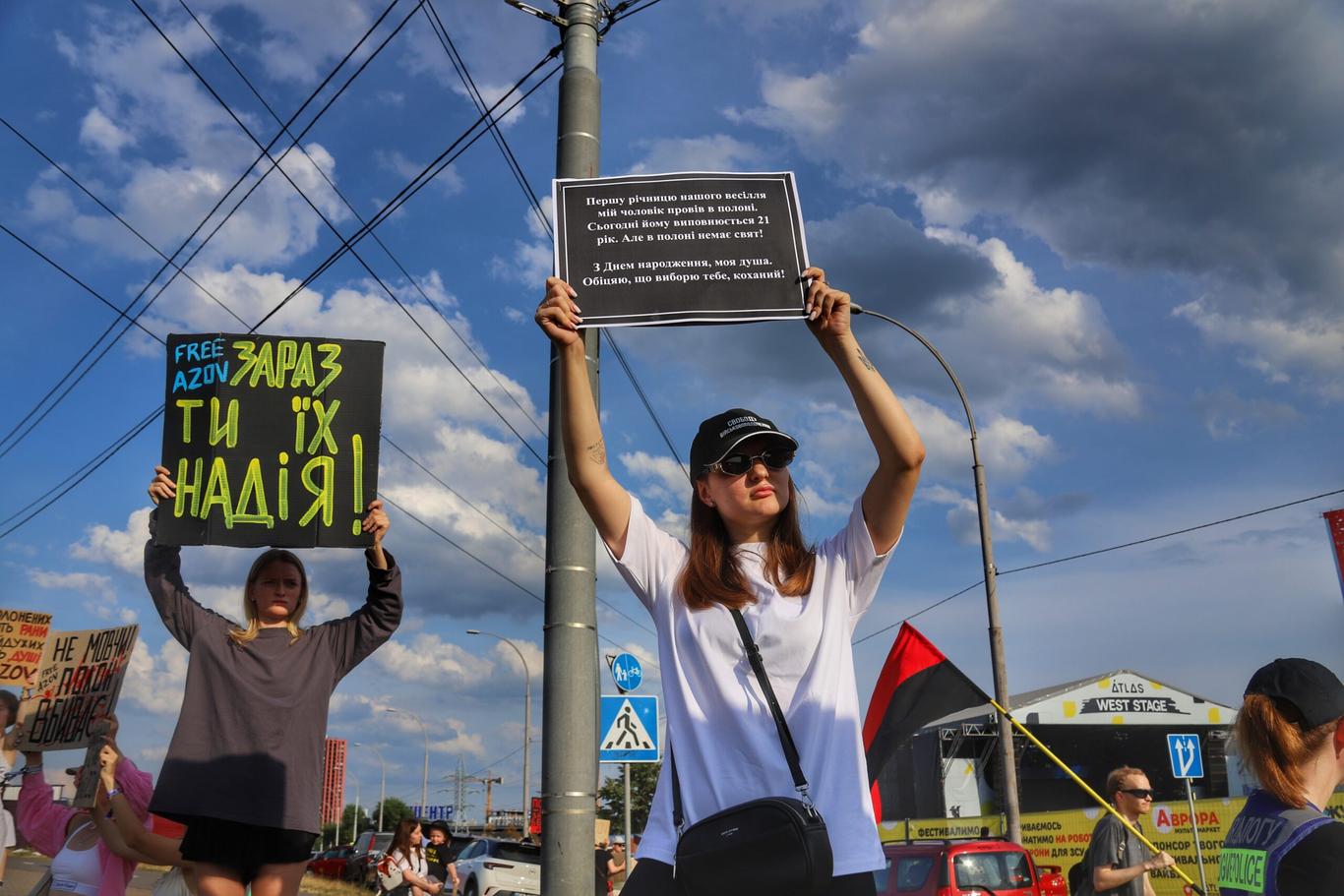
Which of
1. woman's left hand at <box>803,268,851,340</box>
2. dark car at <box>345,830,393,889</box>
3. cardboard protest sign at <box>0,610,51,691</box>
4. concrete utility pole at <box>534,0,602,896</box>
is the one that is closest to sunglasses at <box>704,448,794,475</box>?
woman's left hand at <box>803,268,851,340</box>

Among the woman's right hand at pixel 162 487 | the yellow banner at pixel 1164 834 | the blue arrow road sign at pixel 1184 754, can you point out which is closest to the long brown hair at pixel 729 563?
the woman's right hand at pixel 162 487

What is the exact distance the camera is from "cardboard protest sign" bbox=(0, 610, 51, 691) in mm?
7668

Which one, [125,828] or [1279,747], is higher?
[1279,747]

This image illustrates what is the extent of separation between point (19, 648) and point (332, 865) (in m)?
28.1

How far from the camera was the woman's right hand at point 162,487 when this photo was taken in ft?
13.8

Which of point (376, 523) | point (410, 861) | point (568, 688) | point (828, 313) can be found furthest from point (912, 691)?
point (410, 861)

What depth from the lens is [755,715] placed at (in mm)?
2291

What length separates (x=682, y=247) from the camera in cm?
353

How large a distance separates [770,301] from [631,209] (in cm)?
60

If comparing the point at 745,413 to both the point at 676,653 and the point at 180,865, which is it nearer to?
the point at 676,653

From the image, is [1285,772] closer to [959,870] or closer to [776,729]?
[776,729]

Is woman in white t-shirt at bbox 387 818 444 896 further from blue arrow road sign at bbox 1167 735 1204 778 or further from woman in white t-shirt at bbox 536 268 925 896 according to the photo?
woman in white t-shirt at bbox 536 268 925 896

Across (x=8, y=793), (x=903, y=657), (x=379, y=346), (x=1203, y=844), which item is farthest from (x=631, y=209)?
(x=1203, y=844)

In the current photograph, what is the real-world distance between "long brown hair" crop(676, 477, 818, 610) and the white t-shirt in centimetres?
2
